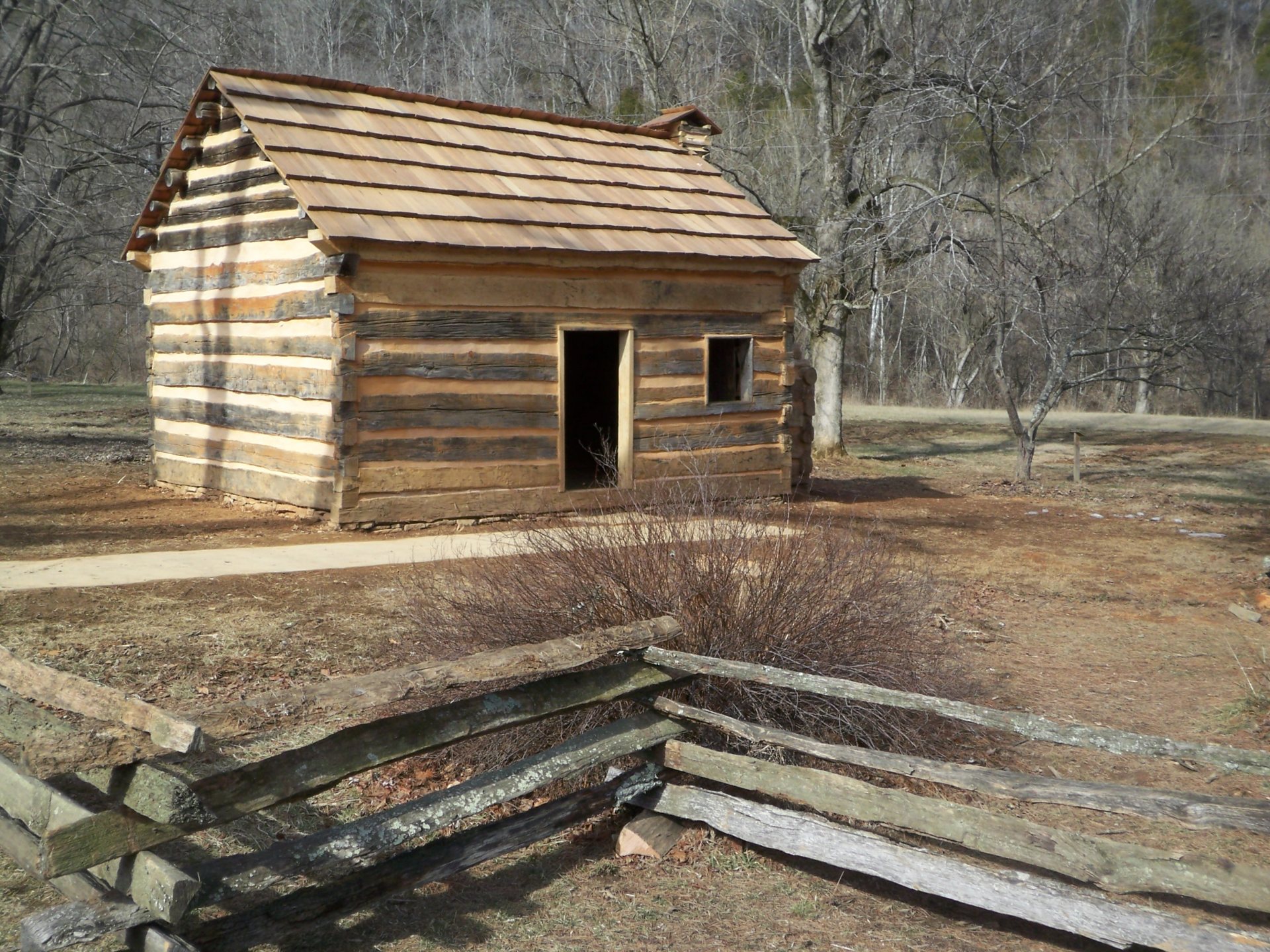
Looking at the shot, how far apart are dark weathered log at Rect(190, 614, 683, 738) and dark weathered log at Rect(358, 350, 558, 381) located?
5.85 metres

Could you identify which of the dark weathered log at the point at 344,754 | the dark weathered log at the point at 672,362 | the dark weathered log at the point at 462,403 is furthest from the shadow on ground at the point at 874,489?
the dark weathered log at the point at 344,754

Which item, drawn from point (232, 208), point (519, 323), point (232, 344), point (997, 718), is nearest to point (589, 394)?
point (519, 323)

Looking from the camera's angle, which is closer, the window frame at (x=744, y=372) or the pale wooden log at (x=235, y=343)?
the pale wooden log at (x=235, y=343)

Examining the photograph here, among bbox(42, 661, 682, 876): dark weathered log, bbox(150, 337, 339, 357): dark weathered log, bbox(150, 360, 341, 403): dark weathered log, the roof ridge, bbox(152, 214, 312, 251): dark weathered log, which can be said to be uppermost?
the roof ridge

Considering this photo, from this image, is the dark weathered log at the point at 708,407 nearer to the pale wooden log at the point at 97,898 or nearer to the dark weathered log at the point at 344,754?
the dark weathered log at the point at 344,754

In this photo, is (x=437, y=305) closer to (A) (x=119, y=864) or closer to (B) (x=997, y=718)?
(B) (x=997, y=718)

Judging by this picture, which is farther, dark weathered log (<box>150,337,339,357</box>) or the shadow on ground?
the shadow on ground

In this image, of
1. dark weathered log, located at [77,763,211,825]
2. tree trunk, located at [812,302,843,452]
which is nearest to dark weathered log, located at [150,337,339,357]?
dark weathered log, located at [77,763,211,825]

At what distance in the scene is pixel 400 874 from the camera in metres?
4.29

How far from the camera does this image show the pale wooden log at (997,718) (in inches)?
162

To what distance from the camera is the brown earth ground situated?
4465mm

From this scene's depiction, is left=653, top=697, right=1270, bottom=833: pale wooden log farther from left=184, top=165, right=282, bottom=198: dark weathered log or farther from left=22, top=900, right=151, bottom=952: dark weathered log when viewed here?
left=184, top=165, right=282, bottom=198: dark weathered log

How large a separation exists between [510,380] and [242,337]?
295cm

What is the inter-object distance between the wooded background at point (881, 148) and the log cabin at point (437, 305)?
3618mm
